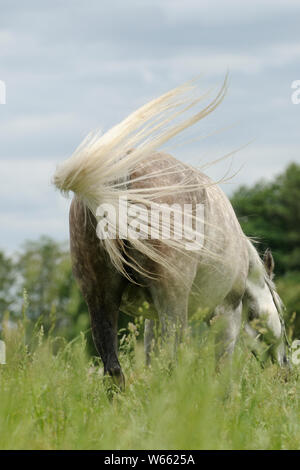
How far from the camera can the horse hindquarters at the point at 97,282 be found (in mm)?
4840

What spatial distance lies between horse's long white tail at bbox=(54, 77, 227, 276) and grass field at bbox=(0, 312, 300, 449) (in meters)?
0.63

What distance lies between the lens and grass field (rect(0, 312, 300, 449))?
321 cm

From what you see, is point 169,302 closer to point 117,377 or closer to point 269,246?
point 117,377

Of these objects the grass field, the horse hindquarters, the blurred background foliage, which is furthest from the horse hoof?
the blurred background foliage

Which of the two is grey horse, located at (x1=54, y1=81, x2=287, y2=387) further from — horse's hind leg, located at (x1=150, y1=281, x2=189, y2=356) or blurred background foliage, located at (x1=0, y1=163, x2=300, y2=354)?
blurred background foliage, located at (x1=0, y1=163, x2=300, y2=354)

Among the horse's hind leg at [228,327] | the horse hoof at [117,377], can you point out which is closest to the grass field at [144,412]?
the horse hoof at [117,377]

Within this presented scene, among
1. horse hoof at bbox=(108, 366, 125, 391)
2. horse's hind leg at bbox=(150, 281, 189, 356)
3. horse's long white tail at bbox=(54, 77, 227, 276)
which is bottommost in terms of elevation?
horse hoof at bbox=(108, 366, 125, 391)

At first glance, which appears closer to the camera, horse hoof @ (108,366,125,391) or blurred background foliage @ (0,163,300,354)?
horse hoof @ (108,366,125,391)

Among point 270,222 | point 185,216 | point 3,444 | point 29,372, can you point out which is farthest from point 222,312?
point 270,222

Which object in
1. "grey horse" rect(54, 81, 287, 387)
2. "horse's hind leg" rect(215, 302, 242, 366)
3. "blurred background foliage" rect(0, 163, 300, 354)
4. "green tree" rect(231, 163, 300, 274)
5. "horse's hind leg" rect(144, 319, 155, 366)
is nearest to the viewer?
"grey horse" rect(54, 81, 287, 387)

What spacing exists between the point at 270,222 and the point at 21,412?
49.8 m

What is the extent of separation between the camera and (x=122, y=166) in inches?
181

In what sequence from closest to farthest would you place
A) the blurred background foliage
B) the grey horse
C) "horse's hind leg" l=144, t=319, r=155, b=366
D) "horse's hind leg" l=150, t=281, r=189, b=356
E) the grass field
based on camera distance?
the grass field < the grey horse < "horse's hind leg" l=150, t=281, r=189, b=356 < "horse's hind leg" l=144, t=319, r=155, b=366 < the blurred background foliage
